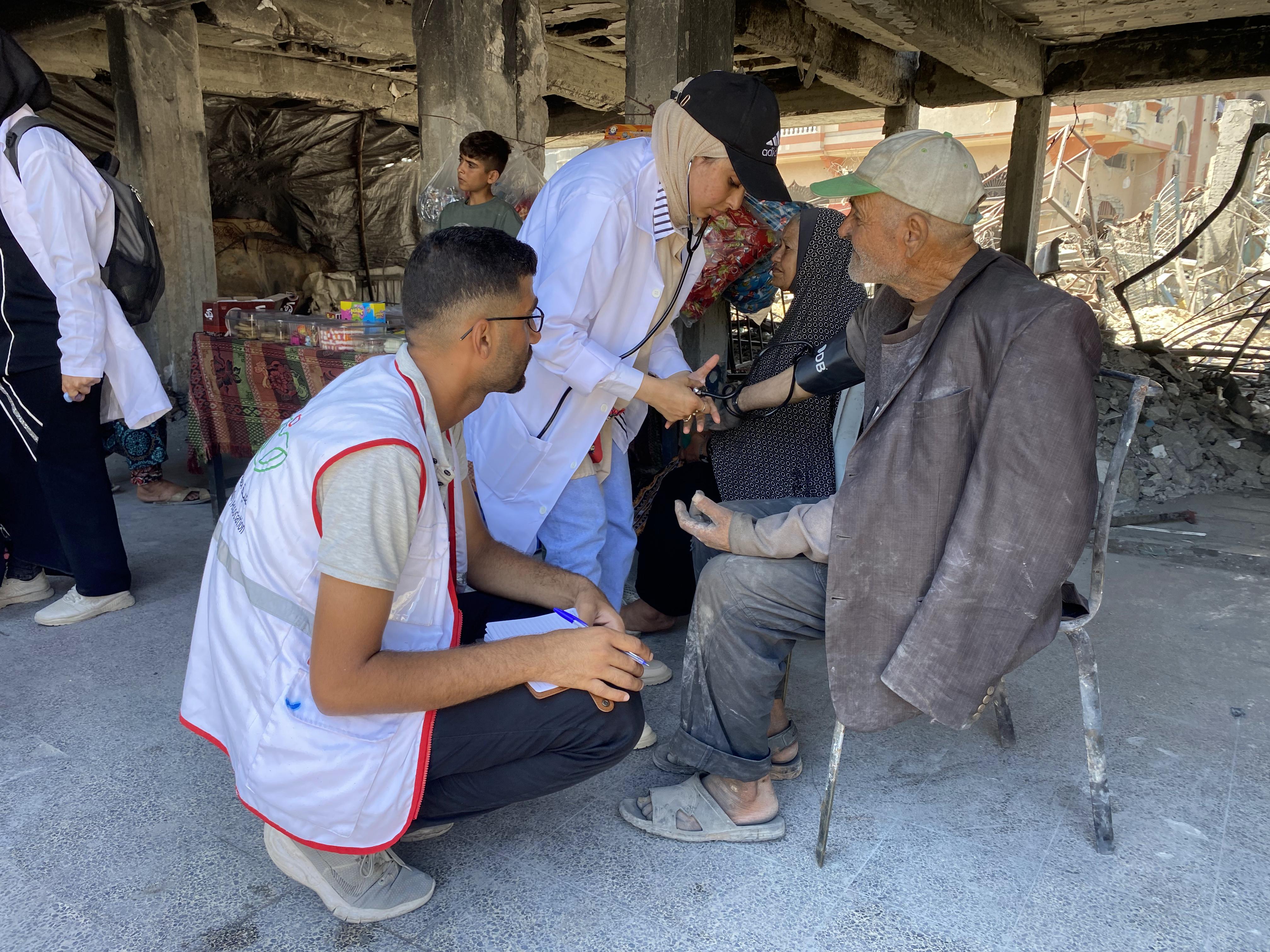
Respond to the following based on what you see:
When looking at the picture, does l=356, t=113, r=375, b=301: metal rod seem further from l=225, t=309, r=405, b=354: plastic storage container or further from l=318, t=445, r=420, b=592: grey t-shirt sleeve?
l=318, t=445, r=420, b=592: grey t-shirt sleeve

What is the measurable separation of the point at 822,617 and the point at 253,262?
34.1 ft

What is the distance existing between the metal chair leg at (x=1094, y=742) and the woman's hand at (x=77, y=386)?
3.01m

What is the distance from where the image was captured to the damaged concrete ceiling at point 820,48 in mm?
6727

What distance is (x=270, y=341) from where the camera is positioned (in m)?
4.16

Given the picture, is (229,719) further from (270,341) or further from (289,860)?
(270,341)

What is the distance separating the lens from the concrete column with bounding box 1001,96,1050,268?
30.0ft

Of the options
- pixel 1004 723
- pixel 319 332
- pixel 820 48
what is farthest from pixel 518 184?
pixel 820 48

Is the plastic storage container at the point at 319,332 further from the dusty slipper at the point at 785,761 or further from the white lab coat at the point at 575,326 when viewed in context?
the dusty slipper at the point at 785,761

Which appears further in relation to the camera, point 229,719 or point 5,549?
point 5,549

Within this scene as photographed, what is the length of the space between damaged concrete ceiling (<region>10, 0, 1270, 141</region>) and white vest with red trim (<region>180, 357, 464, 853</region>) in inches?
183

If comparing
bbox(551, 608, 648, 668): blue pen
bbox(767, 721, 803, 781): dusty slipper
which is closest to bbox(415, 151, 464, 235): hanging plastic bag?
bbox(551, 608, 648, 668): blue pen

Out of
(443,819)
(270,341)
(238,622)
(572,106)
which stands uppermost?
(572,106)

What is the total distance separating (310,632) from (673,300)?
4.62ft

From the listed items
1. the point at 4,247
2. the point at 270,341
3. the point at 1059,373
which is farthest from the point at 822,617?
the point at 270,341
